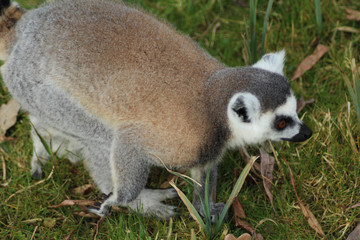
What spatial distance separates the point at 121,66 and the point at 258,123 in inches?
48.2

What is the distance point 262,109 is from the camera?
3.59 metres

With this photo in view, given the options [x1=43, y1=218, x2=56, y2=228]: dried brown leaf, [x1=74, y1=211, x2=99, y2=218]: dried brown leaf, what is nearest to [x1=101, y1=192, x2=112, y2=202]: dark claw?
[x1=74, y1=211, x2=99, y2=218]: dried brown leaf

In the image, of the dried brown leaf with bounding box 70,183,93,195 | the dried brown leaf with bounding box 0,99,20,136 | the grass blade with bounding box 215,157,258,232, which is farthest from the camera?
the dried brown leaf with bounding box 0,99,20,136

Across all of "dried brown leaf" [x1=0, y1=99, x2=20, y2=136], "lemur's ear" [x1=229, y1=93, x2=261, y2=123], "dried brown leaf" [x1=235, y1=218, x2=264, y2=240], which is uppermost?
"lemur's ear" [x1=229, y1=93, x2=261, y2=123]

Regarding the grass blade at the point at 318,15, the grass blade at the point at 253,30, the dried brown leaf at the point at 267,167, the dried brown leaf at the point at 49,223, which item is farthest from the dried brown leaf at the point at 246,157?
the dried brown leaf at the point at 49,223

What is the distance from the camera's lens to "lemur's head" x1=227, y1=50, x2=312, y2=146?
354 centimetres

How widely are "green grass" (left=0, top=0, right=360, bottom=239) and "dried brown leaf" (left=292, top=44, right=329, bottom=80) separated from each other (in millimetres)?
65

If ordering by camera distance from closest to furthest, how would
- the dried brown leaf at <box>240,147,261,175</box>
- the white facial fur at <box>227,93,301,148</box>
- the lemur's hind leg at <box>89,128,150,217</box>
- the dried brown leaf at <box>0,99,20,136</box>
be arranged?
the white facial fur at <box>227,93,301,148</box> < the lemur's hind leg at <box>89,128,150,217</box> < the dried brown leaf at <box>240,147,261,175</box> < the dried brown leaf at <box>0,99,20,136</box>

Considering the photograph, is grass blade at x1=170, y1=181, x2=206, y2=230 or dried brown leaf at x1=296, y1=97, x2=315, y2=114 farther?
dried brown leaf at x1=296, y1=97, x2=315, y2=114

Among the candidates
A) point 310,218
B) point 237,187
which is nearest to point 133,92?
point 237,187

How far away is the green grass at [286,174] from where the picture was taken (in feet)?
12.7

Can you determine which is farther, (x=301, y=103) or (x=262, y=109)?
(x=301, y=103)

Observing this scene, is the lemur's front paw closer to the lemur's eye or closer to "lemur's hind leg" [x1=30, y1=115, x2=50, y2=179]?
the lemur's eye

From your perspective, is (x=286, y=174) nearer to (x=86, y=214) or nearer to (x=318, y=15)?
(x=318, y=15)
